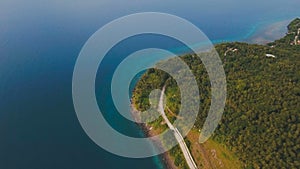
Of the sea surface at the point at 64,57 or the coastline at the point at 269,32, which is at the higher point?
the sea surface at the point at 64,57

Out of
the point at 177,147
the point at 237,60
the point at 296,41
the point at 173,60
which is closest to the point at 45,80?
the point at 173,60

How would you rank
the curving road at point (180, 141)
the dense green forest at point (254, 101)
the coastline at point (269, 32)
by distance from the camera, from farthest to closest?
1. the coastline at point (269, 32)
2. the curving road at point (180, 141)
3. the dense green forest at point (254, 101)

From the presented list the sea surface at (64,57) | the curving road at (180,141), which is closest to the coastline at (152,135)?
the sea surface at (64,57)

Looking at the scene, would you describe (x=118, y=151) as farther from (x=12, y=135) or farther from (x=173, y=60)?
(x=173, y=60)

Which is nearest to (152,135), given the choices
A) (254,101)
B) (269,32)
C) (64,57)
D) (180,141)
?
(180,141)

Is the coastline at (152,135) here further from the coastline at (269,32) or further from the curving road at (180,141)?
the coastline at (269,32)

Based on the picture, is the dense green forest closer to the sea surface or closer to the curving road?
the curving road
